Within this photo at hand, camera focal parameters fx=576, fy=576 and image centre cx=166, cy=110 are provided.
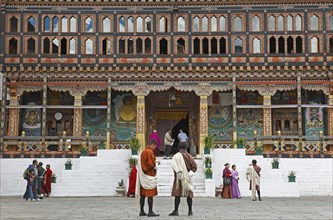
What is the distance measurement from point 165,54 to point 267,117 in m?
6.80

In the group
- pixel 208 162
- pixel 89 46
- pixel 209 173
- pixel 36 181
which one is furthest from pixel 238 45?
pixel 36 181

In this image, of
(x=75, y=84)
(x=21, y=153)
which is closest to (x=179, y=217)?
(x=21, y=153)

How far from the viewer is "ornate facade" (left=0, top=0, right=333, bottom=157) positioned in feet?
106

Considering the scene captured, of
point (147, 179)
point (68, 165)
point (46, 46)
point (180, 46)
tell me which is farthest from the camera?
point (46, 46)

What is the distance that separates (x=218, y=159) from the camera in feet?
92.4

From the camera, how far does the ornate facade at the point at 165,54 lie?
32.4 metres

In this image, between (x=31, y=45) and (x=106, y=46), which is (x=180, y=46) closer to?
(x=106, y=46)

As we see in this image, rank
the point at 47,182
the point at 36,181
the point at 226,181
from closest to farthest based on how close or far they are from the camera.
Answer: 1. the point at 36,181
2. the point at 226,181
3. the point at 47,182

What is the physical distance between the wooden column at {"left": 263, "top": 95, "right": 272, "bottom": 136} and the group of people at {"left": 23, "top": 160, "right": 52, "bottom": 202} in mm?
12680

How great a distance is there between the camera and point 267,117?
32562 millimetres

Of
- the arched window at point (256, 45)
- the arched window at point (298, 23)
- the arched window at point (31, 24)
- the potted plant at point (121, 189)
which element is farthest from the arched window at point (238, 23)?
the potted plant at point (121, 189)

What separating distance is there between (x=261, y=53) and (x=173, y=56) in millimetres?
4971

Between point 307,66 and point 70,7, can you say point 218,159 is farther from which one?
point 70,7

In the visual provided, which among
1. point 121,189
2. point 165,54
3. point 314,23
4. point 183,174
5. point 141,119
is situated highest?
point 314,23
